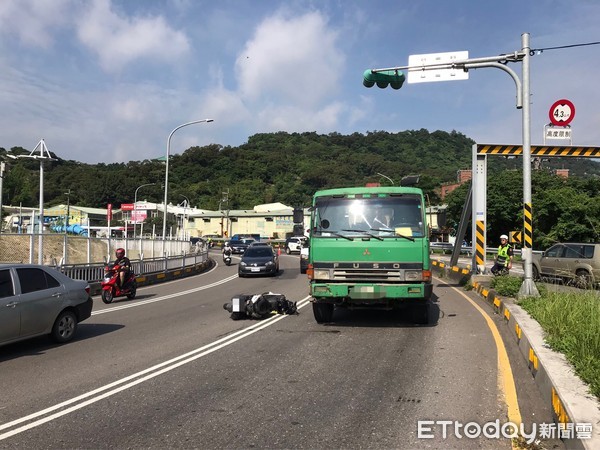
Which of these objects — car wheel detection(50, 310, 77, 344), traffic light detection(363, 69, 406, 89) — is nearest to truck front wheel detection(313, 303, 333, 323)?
car wheel detection(50, 310, 77, 344)

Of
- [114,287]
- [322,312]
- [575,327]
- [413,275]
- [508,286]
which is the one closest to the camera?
[575,327]

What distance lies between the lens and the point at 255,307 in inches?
416

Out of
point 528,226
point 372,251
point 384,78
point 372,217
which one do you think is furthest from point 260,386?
point 384,78

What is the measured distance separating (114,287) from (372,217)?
8968 mm

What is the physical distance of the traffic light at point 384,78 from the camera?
12656 millimetres

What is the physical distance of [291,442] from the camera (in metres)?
4.17

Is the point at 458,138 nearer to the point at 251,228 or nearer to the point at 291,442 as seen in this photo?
the point at 251,228

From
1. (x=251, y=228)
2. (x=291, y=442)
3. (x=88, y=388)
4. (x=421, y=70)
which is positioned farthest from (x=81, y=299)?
(x=251, y=228)

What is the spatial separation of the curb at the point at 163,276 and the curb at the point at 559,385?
1371 centimetres

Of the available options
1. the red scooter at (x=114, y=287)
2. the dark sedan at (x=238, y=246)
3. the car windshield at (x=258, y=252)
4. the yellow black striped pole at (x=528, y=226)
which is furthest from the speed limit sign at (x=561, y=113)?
the dark sedan at (x=238, y=246)

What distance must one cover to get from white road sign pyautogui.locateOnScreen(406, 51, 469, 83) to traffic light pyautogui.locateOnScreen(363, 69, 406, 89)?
254 millimetres

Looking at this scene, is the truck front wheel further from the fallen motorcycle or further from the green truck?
the fallen motorcycle

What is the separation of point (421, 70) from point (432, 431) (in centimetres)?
1051

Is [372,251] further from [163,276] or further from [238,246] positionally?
[238,246]
